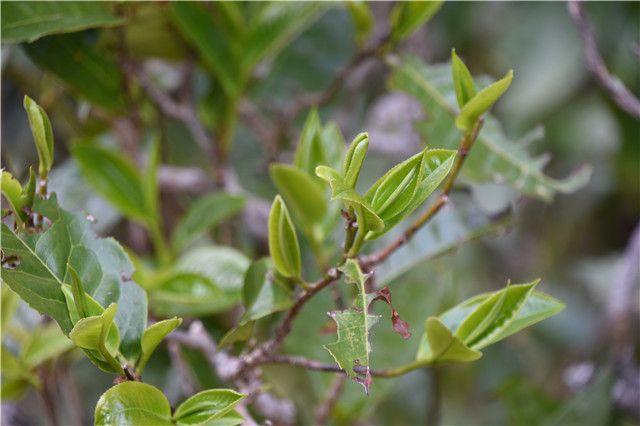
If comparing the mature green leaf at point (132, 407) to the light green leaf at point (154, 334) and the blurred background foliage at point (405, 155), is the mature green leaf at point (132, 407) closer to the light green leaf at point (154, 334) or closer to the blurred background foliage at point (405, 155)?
the light green leaf at point (154, 334)

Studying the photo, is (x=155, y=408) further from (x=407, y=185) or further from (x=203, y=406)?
(x=407, y=185)

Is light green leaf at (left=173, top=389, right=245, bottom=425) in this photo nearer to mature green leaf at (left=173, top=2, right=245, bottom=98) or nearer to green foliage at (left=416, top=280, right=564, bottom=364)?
green foliage at (left=416, top=280, right=564, bottom=364)

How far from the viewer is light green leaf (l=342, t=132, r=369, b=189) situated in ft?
1.15

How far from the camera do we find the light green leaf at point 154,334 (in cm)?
37

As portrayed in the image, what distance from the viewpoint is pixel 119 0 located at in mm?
563

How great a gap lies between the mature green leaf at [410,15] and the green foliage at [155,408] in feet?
1.17

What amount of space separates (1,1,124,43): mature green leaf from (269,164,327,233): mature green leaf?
0.55ft

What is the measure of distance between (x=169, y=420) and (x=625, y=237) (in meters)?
0.99

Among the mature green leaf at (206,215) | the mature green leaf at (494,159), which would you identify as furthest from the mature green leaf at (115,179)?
the mature green leaf at (494,159)

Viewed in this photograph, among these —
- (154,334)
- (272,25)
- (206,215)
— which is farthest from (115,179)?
(154,334)

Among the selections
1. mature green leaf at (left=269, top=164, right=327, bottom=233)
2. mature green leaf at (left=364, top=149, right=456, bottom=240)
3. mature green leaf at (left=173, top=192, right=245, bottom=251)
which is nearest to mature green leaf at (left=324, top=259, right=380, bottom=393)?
mature green leaf at (left=364, top=149, right=456, bottom=240)

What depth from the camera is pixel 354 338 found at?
1.13ft

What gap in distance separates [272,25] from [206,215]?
0.17m

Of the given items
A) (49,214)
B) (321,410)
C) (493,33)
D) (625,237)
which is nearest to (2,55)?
(49,214)
